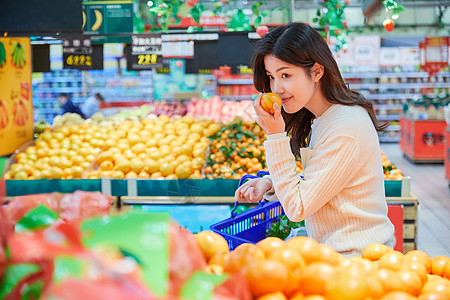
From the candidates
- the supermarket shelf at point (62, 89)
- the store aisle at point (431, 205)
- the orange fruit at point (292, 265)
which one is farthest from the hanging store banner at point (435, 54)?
the orange fruit at point (292, 265)

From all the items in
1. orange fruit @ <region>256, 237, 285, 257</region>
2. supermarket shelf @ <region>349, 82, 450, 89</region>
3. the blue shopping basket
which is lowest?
the blue shopping basket

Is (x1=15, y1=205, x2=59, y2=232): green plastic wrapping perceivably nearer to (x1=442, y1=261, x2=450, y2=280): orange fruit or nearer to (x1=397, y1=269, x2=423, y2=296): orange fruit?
(x1=397, y1=269, x2=423, y2=296): orange fruit

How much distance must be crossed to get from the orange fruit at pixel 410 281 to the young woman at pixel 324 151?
507 mm

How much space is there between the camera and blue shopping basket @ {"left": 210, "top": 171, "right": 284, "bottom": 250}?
222cm

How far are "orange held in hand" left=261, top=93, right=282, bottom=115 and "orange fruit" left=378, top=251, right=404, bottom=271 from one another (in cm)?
64

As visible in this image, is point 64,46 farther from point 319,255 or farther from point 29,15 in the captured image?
point 319,255

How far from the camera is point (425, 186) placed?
822 cm

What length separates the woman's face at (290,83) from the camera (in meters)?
1.81

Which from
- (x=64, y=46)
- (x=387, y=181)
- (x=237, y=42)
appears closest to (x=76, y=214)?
(x=387, y=181)

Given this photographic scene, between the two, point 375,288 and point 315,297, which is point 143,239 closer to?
point 315,297

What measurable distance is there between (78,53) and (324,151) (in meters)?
5.02

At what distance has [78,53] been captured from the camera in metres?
6.11

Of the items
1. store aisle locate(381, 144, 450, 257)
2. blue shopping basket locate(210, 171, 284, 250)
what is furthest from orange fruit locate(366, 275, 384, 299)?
store aisle locate(381, 144, 450, 257)

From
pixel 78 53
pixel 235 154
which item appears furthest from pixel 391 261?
pixel 78 53
